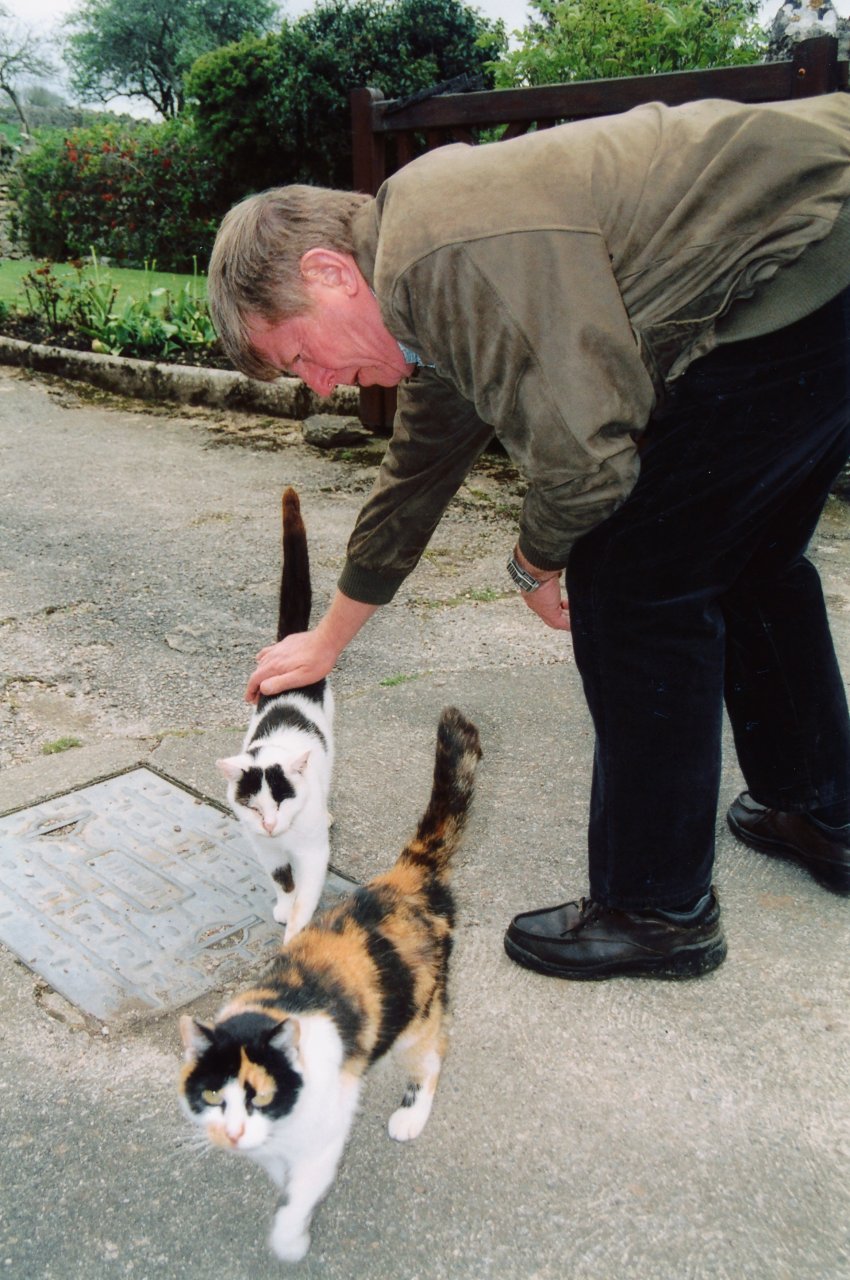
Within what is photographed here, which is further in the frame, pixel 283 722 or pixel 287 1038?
pixel 283 722

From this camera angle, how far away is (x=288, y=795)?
83.3 inches

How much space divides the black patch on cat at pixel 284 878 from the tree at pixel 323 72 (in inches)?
421

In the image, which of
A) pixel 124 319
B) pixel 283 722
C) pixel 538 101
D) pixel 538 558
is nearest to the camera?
pixel 538 558

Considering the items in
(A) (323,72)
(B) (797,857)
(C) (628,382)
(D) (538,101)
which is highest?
(A) (323,72)

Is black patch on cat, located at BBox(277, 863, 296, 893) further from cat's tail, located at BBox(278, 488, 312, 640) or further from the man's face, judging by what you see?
the man's face

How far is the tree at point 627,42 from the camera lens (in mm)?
6781

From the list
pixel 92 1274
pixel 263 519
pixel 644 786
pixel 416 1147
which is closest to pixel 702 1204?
pixel 416 1147

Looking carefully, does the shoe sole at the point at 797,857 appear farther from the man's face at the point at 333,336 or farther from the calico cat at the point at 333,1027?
the man's face at the point at 333,336

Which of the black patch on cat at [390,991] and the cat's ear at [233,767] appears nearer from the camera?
the black patch on cat at [390,991]

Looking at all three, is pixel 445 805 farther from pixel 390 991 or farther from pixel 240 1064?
pixel 240 1064

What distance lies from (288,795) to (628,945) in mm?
767

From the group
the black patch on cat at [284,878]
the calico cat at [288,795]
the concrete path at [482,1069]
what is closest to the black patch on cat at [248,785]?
the calico cat at [288,795]

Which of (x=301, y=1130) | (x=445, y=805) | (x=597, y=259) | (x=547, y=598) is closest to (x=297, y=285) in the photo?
(x=597, y=259)

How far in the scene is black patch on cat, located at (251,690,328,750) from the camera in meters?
2.45
